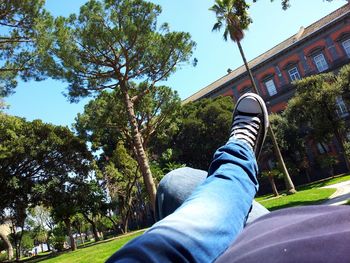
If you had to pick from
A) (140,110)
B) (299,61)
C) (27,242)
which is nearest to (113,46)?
(140,110)

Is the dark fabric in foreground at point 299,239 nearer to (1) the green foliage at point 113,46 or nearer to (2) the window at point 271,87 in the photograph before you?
(1) the green foliage at point 113,46

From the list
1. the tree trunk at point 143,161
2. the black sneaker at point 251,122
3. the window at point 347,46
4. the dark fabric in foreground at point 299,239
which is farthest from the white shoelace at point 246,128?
the window at point 347,46

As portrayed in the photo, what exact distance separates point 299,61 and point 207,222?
33.7m

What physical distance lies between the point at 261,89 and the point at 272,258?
35.8m

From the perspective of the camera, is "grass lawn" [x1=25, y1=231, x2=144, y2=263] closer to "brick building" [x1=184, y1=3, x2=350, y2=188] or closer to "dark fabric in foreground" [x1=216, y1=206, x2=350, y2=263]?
"dark fabric in foreground" [x1=216, y1=206, x2=350, y2=263]

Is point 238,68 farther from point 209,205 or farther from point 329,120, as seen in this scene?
point 209,205

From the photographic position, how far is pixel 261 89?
35000 millimetres

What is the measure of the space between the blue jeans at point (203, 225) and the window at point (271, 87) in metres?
34.1

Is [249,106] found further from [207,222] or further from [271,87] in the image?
[271,87]

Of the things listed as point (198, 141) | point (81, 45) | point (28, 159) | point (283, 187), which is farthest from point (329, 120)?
point (28, 159)

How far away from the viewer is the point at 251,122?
253cm

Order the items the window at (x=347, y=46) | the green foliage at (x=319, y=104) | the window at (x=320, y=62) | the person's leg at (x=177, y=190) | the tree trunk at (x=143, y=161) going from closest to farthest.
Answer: the person's leg at (x=177, y=190) → the tree trunk at (x=143, y=161) → the green foliage at (x=319, y=104) → the window at (x=347, y=46) → the window at (x=320, y=62)

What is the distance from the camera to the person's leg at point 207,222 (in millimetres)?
845

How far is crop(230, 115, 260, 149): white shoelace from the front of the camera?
2196 mm
